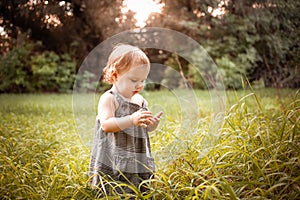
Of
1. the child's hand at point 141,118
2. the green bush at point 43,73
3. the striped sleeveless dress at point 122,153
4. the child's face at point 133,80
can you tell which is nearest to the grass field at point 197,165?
the striped sleeveless dress at point 122,153

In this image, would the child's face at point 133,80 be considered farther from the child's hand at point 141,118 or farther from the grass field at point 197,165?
the grass field at point 197,165

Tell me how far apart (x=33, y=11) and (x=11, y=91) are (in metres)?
3.30

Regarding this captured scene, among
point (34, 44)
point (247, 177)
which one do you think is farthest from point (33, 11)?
point (247, 177)

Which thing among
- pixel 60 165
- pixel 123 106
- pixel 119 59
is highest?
pixel 119 59

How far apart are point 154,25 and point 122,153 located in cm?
475

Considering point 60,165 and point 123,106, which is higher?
point 123,106

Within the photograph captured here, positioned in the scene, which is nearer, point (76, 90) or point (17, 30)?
point (76, 90)

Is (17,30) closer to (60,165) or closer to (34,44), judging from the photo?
(34,44)

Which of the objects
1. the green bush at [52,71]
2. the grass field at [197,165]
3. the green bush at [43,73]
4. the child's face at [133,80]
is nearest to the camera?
the grass field at [197,165]

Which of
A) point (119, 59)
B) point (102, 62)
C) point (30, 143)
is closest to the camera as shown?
point (119, 59)

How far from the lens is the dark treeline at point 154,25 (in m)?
5.10

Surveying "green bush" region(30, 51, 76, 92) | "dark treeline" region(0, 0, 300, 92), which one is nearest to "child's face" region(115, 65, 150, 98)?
"dark treeline" region(0, 0, 300, 92)

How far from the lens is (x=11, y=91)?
7859mm

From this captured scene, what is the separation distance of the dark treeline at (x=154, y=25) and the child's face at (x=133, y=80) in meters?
2.63
